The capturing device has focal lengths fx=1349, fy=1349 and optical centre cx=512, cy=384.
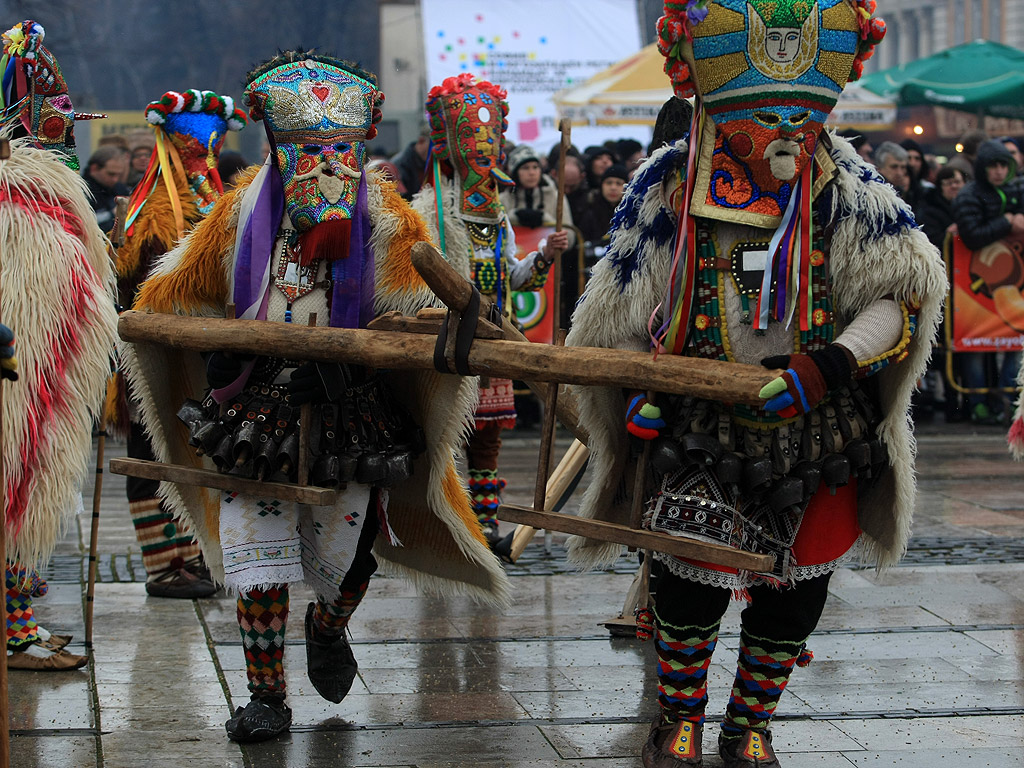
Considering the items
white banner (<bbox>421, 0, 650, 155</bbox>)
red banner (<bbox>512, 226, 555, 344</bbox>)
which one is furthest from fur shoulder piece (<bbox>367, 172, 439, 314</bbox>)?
white banner (<bbox>421, 0, 650, 155</bbox>)

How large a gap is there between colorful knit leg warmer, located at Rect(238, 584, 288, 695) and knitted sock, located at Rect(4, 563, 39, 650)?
1019 mm

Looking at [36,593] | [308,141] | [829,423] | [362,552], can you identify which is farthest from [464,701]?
[36,593]

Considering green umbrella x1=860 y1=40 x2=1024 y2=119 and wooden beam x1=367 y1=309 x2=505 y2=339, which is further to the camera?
green umbrella x1=860 y1=40 x2=1024 y2=119

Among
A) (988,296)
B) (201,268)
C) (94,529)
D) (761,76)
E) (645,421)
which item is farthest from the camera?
(988,296)

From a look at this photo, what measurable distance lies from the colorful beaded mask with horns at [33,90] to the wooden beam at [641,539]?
7.20ft

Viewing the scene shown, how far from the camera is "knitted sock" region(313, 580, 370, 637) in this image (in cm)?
427

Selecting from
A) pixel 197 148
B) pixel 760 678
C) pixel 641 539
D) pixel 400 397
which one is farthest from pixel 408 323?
pixel 197 148

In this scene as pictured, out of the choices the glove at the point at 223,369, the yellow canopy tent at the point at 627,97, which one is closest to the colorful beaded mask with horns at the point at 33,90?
the glove at the point at 223,369

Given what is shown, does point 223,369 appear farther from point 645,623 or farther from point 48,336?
point 645,623

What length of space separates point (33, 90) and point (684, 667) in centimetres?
296

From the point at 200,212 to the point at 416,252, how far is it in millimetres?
2540

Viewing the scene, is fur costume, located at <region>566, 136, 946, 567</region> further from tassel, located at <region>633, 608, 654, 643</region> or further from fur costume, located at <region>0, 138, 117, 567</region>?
fur costume, located at <region>0, 138, 117, 567</region>

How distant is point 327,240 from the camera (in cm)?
397

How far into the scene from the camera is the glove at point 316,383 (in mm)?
3861
